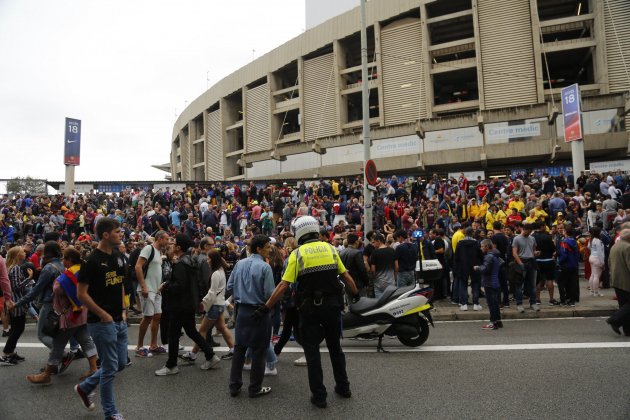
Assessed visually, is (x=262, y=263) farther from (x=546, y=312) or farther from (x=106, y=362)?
(x=546, y=312)

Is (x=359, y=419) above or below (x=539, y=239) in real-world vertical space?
below

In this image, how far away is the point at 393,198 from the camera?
1978cm

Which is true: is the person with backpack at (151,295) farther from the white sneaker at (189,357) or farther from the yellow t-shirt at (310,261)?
the yellow t-shirt at (310,261)

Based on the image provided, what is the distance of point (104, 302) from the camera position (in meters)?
4.31

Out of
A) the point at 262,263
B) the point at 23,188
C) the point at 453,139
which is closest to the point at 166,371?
the point at 262,263

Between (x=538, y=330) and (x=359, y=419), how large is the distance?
494cm

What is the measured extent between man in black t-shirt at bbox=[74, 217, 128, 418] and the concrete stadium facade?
28.7 m

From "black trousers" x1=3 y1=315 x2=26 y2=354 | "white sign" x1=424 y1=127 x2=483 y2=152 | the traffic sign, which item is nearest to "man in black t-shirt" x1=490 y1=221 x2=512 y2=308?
the traffic sign

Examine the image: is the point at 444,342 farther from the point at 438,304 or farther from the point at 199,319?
the point at 199,319

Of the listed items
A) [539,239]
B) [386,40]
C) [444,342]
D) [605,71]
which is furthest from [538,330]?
[386,40]

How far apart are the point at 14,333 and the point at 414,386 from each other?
5.89m

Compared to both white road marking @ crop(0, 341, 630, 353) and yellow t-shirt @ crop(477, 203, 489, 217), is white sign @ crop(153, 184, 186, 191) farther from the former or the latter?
white road marking @ crop(0, 341, 630, 353)

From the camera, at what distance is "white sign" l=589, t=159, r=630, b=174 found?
2081cm

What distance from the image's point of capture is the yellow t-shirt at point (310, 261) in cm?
460
